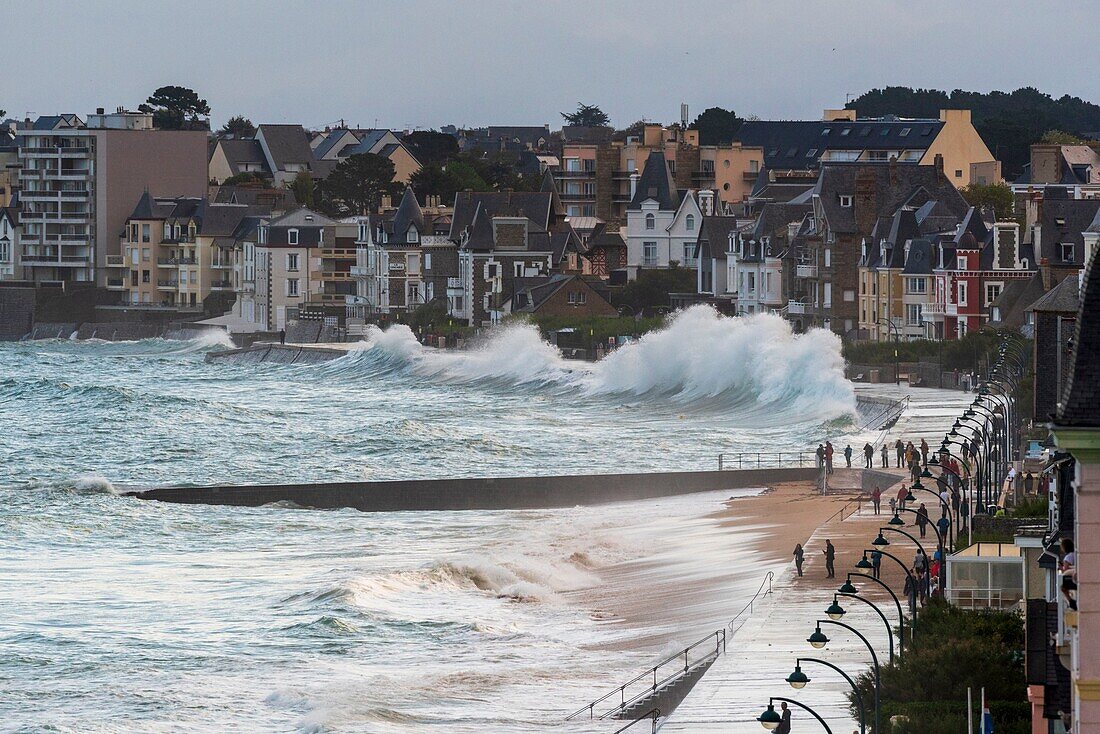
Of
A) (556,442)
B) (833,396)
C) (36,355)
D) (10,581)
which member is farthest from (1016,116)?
(10,581)

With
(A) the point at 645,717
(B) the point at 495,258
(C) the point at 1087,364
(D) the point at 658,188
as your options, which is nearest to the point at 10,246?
(B) the point at 495,258

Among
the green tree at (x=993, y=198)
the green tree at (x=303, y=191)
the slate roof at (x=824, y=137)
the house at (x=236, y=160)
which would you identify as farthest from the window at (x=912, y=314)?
the house at (x=236, y=160)

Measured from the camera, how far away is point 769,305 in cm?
8656

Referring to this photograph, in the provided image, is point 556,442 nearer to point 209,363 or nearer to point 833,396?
point 833,396

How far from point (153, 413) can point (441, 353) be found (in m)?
26.3

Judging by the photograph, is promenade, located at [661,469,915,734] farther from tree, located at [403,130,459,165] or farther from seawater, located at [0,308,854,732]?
tree, located at [403,130,459,165]

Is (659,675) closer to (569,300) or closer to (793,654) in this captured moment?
(793,654)

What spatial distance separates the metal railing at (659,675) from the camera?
2292 centimetres

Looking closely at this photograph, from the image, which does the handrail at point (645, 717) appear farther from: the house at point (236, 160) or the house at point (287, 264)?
the house at point (236, 160)

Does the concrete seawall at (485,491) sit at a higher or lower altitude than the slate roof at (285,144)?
lower

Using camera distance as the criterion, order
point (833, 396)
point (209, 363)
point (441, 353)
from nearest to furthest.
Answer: point (833, 396), point (441, 353), point (209, 363)

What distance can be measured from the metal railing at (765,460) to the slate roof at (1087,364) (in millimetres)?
37286

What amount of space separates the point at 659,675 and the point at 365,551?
41.8 feet

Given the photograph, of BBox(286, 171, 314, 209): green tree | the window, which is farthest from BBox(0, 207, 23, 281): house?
the window
